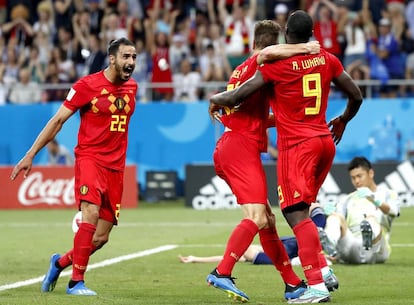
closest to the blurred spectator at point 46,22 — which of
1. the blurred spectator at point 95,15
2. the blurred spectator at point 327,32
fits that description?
the blurred spectator at point 95,15

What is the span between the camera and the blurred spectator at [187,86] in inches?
1037

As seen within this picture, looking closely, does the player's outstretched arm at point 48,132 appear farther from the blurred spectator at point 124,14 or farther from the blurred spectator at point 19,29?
the blurred spectator at point 19,29

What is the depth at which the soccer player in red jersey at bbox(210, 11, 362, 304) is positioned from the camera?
9.81 metres

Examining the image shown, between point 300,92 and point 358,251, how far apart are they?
422cm

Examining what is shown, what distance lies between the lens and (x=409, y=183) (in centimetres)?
2369

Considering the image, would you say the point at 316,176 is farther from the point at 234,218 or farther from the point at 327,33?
the point at 327,33

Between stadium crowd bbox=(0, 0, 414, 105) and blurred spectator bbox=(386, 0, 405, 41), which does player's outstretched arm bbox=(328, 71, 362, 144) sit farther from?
blurred spectator bbox=(386, 0, 405, 41)

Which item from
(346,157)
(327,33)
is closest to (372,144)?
(346,157)

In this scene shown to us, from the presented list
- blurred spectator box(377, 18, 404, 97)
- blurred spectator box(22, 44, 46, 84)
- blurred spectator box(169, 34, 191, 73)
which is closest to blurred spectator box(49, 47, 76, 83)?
blurred spectator box(22, 44, 46, 84)

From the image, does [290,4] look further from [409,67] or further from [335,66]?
[335,66]

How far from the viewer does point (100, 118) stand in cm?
1114

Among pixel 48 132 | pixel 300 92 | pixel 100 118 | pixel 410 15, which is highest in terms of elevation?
pixel 410 15

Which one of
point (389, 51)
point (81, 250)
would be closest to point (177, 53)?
point (389, 51)

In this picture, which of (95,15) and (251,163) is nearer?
(251,163)
